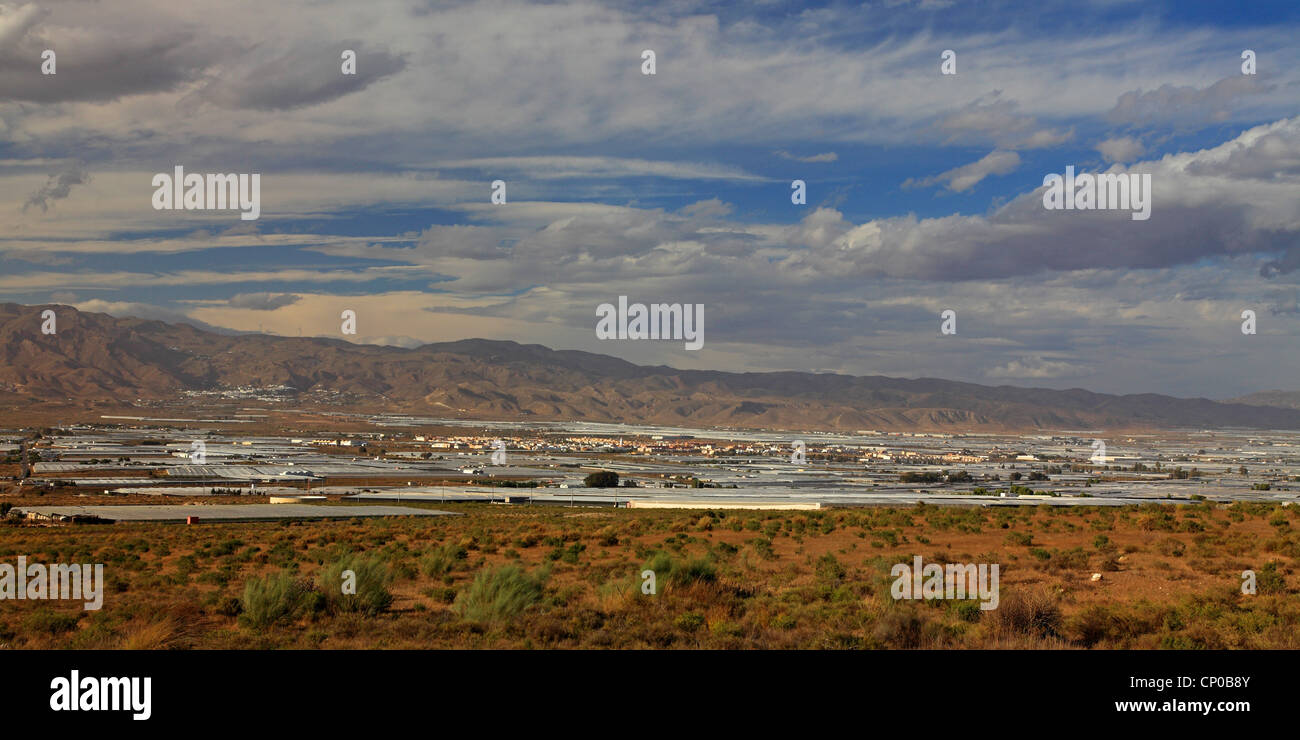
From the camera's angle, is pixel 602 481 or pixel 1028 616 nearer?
pixel 1028 616

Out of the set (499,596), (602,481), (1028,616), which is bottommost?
(602,481)

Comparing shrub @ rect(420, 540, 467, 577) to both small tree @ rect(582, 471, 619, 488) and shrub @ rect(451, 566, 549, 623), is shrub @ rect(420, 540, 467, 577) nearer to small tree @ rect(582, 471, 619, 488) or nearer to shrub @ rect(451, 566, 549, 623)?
shrub @ rect(451, 566, 549, 623)

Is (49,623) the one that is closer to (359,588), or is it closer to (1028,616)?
(359,588)

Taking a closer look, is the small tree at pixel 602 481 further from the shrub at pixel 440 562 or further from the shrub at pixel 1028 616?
the shrub at pixel 1028 616

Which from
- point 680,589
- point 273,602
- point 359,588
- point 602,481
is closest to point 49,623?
point 273,602
